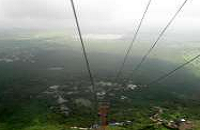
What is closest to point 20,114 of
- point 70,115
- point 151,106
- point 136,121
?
point 70,115

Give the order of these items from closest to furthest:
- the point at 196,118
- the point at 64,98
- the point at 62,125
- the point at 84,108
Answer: the point at 62,125 → the point at 196,118 → the point at 84,108 → the point at 64,98

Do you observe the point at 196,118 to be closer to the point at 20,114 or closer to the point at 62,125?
the point at 62,125

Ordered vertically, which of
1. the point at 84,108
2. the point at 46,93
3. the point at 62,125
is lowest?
the point at 62,125

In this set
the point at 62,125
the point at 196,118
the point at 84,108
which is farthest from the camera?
the point at 84,108

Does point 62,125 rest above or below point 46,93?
below

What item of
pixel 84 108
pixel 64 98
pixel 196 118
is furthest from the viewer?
pixel 64 98

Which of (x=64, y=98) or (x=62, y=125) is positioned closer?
(x=62, y=125)

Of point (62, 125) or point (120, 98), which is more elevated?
point (120, 98)

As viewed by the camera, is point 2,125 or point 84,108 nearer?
point 2,125

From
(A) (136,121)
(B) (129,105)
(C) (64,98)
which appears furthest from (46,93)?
(A) (136,121)
